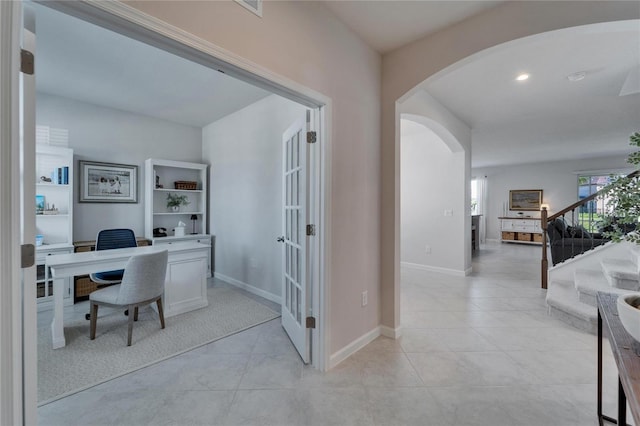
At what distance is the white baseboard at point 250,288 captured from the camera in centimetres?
356

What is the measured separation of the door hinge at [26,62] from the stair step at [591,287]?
446 cm

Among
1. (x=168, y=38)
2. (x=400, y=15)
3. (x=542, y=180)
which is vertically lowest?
(x=168, y=38)

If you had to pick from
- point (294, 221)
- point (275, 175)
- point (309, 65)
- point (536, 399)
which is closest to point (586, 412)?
point (536, 399)

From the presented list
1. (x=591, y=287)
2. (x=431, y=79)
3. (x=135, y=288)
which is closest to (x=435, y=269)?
(x=591, y=287)

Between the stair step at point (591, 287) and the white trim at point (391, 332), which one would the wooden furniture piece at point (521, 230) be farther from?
the white trim at point (391, 332)

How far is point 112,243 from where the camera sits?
3389mm

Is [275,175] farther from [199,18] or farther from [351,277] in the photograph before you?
[199,18]

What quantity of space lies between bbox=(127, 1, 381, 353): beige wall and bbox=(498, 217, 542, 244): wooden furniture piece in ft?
29.3

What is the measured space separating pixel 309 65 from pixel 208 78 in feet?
6.01

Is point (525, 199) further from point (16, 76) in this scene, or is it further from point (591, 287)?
point (16, 76)

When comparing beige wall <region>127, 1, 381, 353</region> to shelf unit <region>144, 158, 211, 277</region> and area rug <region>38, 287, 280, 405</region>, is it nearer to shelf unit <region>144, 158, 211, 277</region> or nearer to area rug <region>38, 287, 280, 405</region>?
area rug <region>38, 287, 280, 405</region>

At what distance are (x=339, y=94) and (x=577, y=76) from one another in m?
3.05

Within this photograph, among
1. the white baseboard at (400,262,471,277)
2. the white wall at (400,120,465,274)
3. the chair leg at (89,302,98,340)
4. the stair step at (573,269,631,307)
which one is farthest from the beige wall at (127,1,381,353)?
the white baseboard at (400,262,471,277)

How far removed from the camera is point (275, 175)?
3.59m
